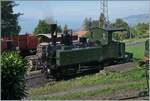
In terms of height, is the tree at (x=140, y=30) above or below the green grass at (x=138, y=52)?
above

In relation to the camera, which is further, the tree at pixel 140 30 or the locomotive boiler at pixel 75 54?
the tree at pixel 140 30

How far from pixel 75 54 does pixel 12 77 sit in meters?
14.6

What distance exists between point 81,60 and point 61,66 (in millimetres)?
1236

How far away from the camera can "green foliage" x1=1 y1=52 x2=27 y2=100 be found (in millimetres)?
9828

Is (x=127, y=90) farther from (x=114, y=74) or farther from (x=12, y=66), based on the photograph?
(x=12, y=66)

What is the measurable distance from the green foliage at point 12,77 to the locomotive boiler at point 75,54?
44.8 ft

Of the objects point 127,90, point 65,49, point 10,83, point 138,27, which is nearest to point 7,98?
point 10,83

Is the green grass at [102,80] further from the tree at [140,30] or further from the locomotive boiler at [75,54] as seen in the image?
the tree at [140,30]

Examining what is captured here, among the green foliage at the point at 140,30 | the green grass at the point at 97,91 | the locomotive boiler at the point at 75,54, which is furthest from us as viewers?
the green foliage at the point at 140,30

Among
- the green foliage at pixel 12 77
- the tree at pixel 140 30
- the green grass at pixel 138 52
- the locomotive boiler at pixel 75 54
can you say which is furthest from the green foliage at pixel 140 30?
the green foliage at pixel 12 77

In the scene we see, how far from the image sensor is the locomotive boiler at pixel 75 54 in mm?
24250

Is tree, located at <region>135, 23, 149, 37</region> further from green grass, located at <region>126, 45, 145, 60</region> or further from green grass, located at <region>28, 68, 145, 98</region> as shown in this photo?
green grass, located at <region>28, 68, 145, 98</region>

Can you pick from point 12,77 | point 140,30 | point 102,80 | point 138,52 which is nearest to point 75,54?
point 102,80

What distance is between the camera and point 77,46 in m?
24.8
